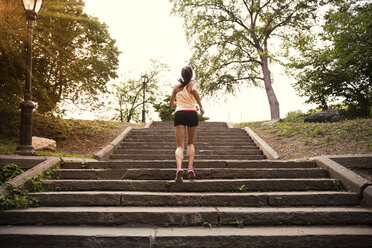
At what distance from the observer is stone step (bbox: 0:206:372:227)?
11.2ft

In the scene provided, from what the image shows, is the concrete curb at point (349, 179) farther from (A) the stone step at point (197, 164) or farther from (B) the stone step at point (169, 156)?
(B) the stone step at point (169, 156)

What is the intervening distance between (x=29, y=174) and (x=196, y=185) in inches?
122

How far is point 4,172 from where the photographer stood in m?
4.57

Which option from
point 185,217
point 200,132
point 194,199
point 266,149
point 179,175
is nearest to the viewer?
point 185,217

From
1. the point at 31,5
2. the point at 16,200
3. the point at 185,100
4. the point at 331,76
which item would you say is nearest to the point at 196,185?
the point at 185,100

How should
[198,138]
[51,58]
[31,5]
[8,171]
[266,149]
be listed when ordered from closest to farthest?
[8,171], [31,5], [266,149], [51,58], [198,138]

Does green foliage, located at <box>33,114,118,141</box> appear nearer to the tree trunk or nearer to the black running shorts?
the black running shorts

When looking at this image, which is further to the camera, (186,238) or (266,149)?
(266,149)

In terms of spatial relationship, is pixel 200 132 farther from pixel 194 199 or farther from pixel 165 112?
pixel 165 112

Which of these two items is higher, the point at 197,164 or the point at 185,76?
the point at 185,76

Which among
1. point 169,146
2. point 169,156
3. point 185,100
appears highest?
point 185,100

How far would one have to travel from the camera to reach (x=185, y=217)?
135 inches

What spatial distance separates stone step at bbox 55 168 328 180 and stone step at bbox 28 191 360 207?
0.86m

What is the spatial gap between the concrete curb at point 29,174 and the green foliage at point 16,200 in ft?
0.28
